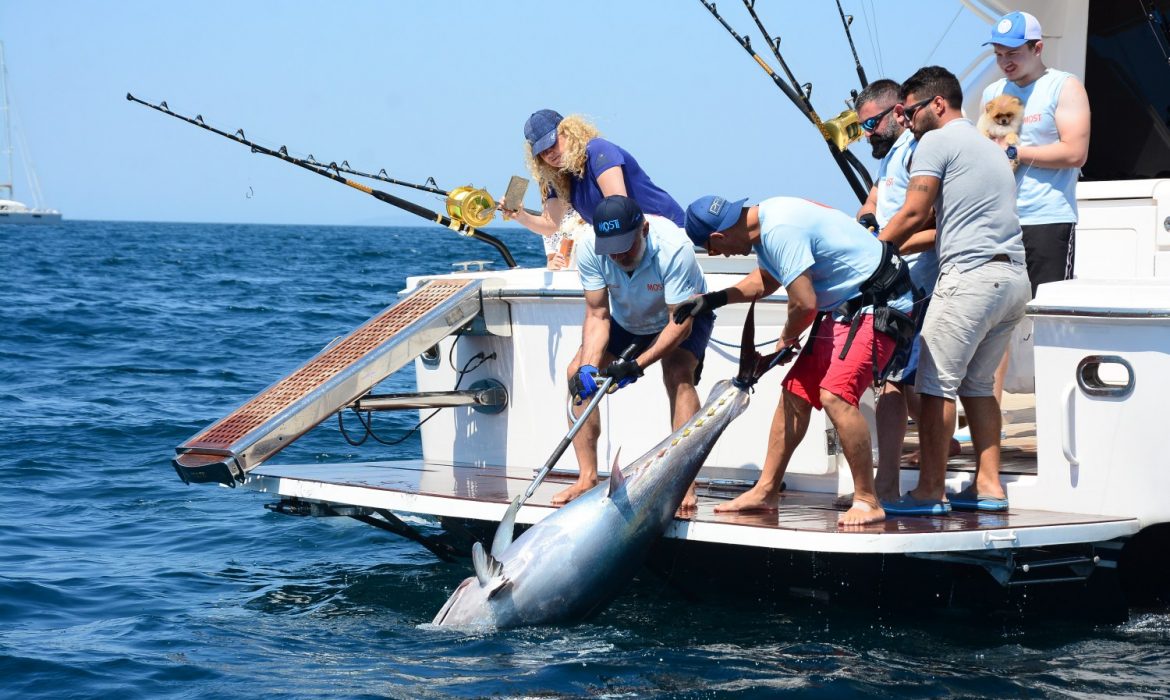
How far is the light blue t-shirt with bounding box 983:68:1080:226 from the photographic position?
6590 mm

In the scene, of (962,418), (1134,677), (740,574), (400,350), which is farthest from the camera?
(962,418)

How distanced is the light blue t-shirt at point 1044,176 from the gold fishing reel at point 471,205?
3.09 metres

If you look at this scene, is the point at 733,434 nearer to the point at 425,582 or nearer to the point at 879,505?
the point at 879,505

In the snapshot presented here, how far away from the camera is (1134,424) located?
553cm

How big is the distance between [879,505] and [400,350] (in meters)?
2.64

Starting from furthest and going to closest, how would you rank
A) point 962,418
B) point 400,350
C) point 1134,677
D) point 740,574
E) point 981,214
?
point 962,418, point 400,350, point 740,574, point 981,214, point 1134,677

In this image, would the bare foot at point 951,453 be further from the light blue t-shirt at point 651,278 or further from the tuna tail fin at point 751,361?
the light blue t-shirt at point 651,278

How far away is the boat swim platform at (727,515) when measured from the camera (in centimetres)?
536

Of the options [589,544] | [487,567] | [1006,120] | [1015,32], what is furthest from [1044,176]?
[487,567]

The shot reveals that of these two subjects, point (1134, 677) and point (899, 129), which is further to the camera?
point (899, 129)

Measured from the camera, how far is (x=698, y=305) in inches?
228

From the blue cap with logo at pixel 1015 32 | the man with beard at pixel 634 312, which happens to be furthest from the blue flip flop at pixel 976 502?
the blue cap with logo at pixel 1015 32

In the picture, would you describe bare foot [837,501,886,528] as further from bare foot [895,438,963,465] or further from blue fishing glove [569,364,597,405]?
blue fishing glove [569,364,597,405]

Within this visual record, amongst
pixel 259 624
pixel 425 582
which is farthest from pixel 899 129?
pixel 259 624
